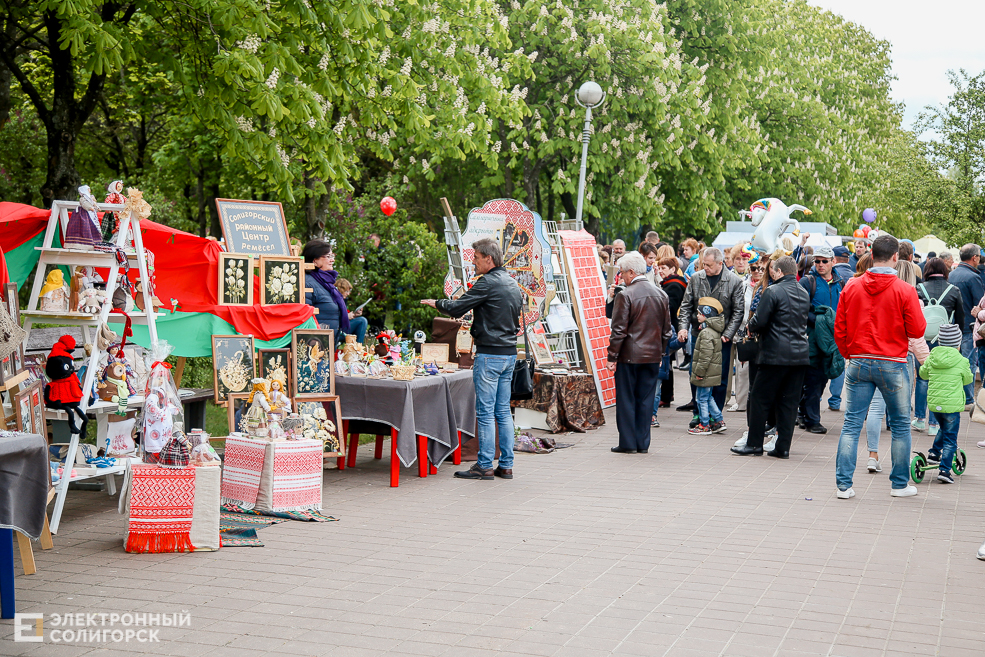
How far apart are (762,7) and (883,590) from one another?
2156cm

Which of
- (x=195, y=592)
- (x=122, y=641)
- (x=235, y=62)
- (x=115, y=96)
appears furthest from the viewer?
(x=115, y=96)

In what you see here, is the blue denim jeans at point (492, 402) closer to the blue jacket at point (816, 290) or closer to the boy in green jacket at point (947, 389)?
the boy in green jacket at point (947, 389)

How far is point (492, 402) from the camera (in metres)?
8.78

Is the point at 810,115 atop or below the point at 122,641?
atop

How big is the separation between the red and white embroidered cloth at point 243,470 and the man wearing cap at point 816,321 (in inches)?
258

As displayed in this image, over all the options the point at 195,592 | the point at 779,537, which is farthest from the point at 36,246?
the point at 779,537

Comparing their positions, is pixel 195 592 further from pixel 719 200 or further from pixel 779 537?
pixel 719 200

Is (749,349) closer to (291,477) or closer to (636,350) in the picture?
(636,350)

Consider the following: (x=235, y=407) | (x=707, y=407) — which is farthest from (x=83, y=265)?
(x=707, y=407)

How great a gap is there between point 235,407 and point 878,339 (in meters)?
5.31

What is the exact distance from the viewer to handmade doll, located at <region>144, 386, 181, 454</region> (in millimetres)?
6523

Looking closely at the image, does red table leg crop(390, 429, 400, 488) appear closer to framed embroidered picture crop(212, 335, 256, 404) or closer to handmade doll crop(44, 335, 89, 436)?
framed embroidered picture crop(212, 335, 256, 404)

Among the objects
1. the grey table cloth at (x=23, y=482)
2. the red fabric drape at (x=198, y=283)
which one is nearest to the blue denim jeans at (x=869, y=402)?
the red fabric drape at (x=198, y=283)

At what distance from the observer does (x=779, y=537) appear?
272 inches
